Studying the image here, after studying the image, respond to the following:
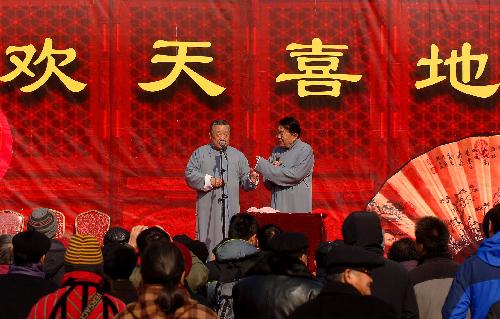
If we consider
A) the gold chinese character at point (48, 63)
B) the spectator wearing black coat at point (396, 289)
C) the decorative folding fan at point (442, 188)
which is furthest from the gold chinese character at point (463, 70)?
the spectator wearing black coat at point (396, 289)

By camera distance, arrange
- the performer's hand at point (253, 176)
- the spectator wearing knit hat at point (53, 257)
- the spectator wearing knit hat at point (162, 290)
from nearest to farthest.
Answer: the spectator wearing knit hat at point (162, 290) → the spectator wearing knit hat at point (53, 257) → the performer's hand at point (253, 176)

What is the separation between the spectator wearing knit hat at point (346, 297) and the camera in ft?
10.6

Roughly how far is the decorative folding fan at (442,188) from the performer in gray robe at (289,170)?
1.32m

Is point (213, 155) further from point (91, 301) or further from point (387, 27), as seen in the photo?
point (91, 301)

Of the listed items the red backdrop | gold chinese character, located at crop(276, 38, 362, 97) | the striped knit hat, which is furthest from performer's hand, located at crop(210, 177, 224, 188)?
the striped knit hat

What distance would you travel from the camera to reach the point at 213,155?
8781mm

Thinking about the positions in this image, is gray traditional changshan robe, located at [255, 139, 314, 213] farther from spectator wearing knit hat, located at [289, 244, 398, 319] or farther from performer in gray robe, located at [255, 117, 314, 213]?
spectator wearing knit hat, located at [289, 244, 398, 319]

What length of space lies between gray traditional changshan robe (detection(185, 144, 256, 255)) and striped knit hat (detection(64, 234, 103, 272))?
401 centimetres

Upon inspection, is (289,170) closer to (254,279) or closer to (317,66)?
(317,66)

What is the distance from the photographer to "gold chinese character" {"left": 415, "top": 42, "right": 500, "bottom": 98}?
32.2 ft

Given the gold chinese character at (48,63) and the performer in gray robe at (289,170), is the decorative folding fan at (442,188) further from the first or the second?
the gold chinese character at (48,63)

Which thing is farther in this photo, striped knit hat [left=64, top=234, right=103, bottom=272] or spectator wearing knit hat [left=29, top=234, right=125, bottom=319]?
striped knit hat [left=64, top=234, right=103, bottom=272]

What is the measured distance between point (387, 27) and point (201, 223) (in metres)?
2.52

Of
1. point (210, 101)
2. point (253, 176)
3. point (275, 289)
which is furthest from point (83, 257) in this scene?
point (210, 101)
